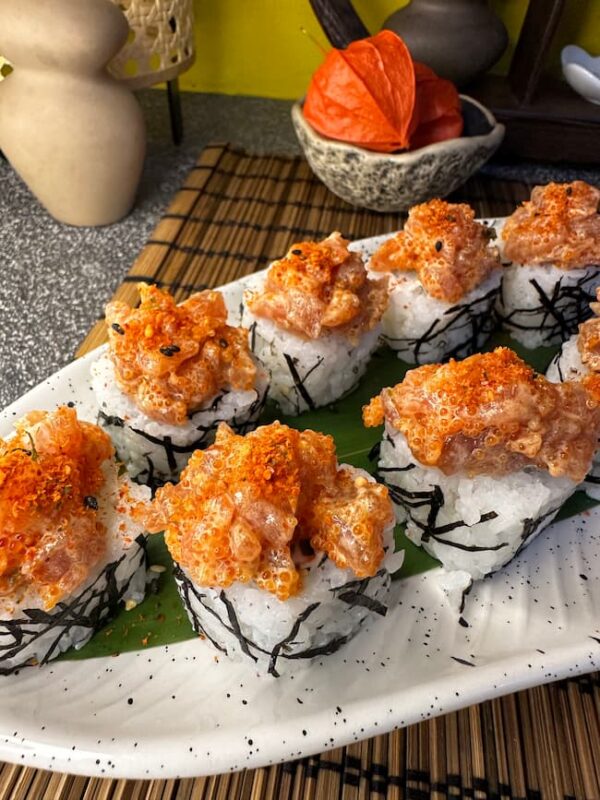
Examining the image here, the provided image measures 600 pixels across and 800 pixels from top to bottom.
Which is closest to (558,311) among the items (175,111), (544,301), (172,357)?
(544,301)

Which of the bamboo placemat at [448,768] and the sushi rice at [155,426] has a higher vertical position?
the sushi rice at [155,426]

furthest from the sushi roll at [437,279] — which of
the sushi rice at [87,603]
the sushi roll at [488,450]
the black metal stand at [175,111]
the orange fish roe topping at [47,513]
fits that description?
the black metal stand at [175,111]

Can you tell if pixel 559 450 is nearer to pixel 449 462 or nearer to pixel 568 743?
pixel 449 462

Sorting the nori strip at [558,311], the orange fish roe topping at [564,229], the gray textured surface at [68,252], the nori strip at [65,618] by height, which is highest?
the orange fish roe topping at [564,229]

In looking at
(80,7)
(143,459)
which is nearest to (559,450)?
(143,459)

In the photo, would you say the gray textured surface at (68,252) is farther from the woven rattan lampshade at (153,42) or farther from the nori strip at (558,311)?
the nori strip at (558,311)

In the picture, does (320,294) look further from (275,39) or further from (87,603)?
(275,39)

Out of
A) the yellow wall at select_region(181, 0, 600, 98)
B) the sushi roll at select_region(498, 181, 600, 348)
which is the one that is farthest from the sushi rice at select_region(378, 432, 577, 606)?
the yellow wall at select_region(181, 0, 600, 98)

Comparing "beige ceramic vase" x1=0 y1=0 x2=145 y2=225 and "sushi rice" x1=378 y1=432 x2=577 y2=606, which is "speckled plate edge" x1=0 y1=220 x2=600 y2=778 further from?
"beige ceramic vase" x1=0 y1=0 x2=145 y2=225
